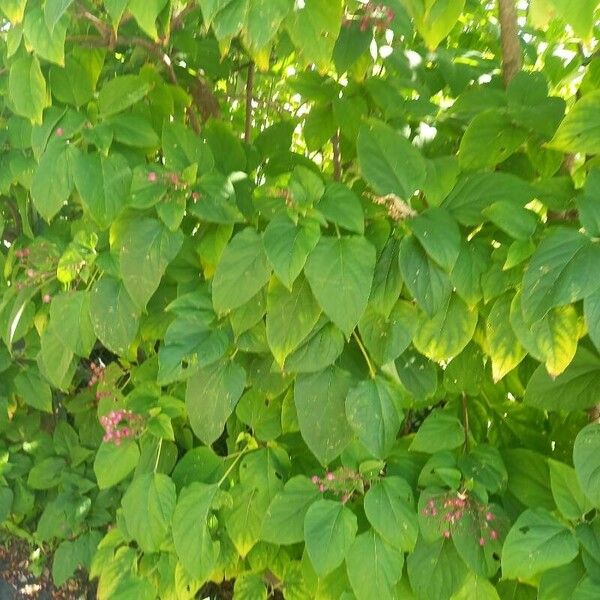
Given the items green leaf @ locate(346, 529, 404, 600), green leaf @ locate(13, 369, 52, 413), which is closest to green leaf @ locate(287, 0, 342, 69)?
green leaf @ locate(346, 529, 404, 600)

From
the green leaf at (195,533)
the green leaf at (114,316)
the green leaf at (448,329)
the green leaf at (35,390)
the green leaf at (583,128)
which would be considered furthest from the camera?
the green leaf at (35,390)

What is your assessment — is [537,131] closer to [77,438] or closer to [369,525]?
[369,525]

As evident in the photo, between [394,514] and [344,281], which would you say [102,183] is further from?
[394,514]

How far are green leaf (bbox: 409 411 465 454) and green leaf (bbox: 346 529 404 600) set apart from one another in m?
0.15

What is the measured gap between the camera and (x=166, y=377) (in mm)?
932

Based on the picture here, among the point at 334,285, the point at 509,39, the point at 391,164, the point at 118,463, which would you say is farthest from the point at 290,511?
the point at 509,39

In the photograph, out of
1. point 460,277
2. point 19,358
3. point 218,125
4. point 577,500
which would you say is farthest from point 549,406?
point 19,358

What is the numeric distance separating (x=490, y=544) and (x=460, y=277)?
416 millimetres

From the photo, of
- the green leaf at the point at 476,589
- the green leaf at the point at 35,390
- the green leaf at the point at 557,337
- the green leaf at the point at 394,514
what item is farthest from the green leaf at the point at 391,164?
the green leaf at the point at 35,390

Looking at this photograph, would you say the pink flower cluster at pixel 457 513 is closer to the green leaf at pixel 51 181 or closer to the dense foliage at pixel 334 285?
the dense foliage at pixel 334 285

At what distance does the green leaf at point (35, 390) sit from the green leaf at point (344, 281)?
102 centimetres

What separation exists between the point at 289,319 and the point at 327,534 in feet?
1.16

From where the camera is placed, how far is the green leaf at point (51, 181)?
34.6 inches

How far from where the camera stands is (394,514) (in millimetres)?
952
